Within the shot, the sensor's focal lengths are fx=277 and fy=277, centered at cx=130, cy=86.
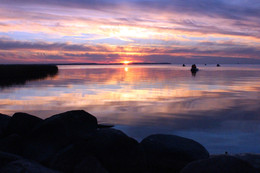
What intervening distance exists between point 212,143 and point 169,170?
313 cm

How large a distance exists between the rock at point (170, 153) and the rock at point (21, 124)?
3.58 metres

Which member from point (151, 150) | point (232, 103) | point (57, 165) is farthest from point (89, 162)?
point (232, 103)

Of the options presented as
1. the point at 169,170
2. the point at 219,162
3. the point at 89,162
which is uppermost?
the point at 219,162

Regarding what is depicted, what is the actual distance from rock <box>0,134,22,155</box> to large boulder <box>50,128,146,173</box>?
164 cm

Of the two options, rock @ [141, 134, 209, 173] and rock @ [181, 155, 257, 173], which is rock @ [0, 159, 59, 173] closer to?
rock @ [181, 155, 257, 173]

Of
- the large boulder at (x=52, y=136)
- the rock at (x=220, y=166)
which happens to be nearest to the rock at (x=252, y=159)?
the rock at (x=220, y=166)

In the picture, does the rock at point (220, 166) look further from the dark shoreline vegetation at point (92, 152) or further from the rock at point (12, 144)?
the rock at point (12, 144)

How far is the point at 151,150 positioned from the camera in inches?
281

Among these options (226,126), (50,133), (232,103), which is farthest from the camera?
(232,103)

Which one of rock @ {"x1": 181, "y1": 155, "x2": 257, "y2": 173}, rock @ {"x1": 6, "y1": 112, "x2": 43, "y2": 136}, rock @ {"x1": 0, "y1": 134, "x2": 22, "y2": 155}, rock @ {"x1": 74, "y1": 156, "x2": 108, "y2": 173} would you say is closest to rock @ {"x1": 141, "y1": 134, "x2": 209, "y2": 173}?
rock @ {"x1": 74, "y1": 156, "x2": 108, "y2": 173}

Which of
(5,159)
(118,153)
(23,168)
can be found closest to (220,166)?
Result: (118,153)

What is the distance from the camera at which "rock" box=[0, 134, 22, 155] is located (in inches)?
290

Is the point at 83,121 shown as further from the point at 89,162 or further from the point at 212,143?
the point at 212,143

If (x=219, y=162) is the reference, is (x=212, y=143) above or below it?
below
